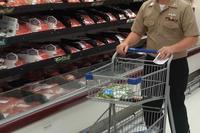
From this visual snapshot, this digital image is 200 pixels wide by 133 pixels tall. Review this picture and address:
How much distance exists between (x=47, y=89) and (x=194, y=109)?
2265 mm

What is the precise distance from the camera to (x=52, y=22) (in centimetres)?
376

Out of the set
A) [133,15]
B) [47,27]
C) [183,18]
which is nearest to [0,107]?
[47,27]

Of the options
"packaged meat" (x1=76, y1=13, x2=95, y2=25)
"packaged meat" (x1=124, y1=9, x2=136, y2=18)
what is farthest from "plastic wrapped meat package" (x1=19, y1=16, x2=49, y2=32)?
"packaged meat" (x1=124, y1=9, x2=136, y2=18)

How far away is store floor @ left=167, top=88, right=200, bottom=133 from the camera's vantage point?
Answer: 445 centimetres

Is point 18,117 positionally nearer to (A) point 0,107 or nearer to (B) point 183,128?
(A) point 0,107

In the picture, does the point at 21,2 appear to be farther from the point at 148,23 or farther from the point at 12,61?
the point at 148,23

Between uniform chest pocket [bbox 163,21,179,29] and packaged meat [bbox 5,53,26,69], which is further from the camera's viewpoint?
packaged meat [bbox 5,53,26,69]

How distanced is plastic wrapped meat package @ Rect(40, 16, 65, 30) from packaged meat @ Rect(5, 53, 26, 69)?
1.58 ft

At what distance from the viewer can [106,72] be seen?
3.08 metres

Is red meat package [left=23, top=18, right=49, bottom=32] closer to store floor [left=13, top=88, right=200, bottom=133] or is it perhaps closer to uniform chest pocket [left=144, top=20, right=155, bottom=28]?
store floor [left=13, top=88, right=200, bottom=133]

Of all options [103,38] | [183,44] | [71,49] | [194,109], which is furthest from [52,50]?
[194,109]

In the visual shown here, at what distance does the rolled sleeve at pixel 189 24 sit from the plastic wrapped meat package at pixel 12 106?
1.46 metres

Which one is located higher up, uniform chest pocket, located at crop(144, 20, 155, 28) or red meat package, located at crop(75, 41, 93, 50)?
uniform chest pocket, located at crop(144, 20, 155, 28)

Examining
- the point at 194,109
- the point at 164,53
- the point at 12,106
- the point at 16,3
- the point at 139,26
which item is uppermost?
the point at 16,3
